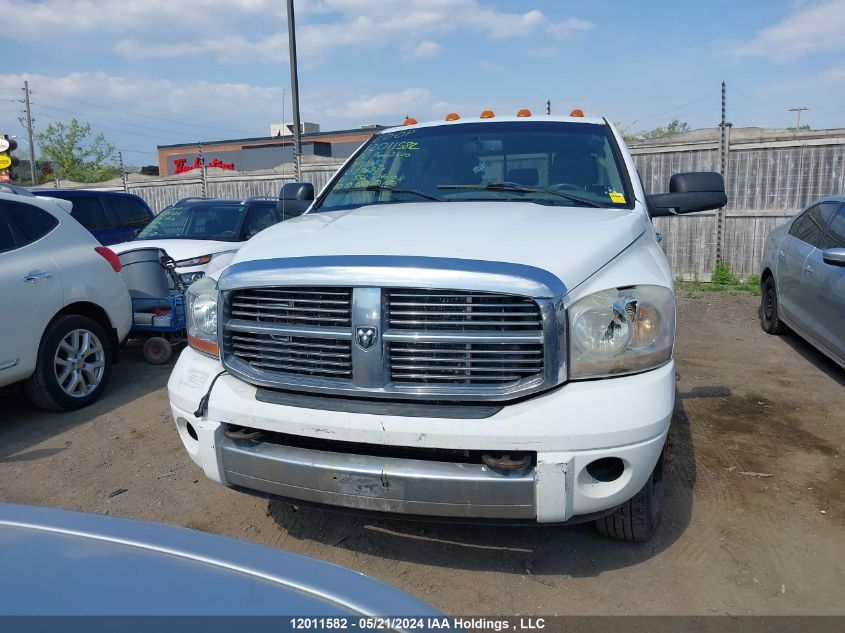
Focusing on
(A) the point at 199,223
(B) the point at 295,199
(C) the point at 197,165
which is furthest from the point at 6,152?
(C) the point at 197,165

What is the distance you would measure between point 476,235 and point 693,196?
187cm

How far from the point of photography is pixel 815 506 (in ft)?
11.7

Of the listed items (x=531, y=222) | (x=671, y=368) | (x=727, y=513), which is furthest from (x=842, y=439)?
(x=531, y=222)

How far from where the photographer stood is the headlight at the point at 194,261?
7238mm

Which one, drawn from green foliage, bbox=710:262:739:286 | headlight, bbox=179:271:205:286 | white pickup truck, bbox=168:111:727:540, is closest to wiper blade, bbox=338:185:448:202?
white pickup truck, bbox=168:111:727:540

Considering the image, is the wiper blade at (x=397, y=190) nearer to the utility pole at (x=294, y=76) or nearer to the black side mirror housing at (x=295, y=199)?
the black side mirror housing at (x=295, y=199)

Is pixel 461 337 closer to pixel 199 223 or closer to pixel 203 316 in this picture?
pixel 203 316

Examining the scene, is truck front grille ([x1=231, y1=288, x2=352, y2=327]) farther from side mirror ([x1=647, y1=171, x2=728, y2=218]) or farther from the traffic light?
the traffic light

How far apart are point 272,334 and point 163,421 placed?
277 centimetres

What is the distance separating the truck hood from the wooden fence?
8.74 metres

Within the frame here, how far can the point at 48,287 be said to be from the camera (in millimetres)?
5148

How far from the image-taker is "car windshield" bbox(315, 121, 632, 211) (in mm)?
3688

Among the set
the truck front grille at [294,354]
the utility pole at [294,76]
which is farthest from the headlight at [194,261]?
the utility pole at [294,76]

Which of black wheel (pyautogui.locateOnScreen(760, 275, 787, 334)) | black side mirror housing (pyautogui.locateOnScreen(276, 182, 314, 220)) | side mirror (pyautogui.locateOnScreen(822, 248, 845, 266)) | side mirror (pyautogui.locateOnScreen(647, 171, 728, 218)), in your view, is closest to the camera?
side mirror (pyautogui.locateOnScreen(647, 171, 728, 218))
